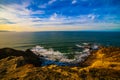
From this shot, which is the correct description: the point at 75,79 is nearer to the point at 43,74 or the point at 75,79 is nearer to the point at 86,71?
the point at 86,71

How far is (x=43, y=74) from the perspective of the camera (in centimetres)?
1805

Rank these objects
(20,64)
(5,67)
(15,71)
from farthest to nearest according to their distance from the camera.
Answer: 1. (20,64)
2. (5,67)
3. (15,71)

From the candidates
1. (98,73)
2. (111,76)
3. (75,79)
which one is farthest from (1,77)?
(111,76)

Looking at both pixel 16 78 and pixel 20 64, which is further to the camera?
pixel 20 64

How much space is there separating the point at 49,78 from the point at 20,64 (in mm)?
8460

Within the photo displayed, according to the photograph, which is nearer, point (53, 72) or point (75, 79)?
point (75, 79)

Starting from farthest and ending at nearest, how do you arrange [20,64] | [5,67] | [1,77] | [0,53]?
[0,53]
[20,64]
[5,67]
[1,77]

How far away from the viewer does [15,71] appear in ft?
65.1

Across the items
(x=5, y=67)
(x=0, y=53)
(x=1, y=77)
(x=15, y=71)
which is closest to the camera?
(x=1, y=77)

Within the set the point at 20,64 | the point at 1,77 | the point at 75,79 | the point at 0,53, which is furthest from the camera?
the point at 0,53

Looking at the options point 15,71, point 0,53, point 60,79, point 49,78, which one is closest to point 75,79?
point 60,79

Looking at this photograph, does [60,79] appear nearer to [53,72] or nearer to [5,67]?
[53,72]

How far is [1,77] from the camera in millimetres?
17844

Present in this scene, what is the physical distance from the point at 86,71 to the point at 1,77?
38.0ft
